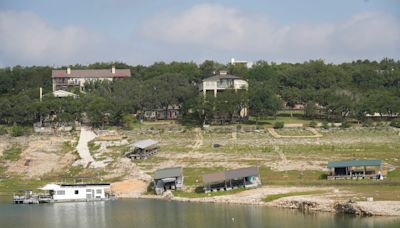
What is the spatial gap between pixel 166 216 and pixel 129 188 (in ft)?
57.4

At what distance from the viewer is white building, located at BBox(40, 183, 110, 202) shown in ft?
260

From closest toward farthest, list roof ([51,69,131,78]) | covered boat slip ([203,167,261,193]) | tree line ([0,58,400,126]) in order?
covered boat slip ([203,167,261,193]) < tree line ([0,58,400,126]) < roof ([51,69,131,78])

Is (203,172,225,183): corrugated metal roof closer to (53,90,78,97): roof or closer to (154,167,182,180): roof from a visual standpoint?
(154,167,182,180): roof

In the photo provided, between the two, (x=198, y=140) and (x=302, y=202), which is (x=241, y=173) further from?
(x=198, y=140)

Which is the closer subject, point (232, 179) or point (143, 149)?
point (232, 179)

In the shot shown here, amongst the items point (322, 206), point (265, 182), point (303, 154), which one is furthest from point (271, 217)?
point (303, 154)

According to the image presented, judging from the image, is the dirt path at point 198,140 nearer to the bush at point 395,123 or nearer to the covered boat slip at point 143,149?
the covered boat slip at point 143,149

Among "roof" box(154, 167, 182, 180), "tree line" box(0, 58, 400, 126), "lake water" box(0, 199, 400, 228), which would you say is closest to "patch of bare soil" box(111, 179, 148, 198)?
"roof" box(154, 167, 182, 180)

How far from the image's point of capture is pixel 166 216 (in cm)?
6531

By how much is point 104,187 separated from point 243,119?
4458 centimetres

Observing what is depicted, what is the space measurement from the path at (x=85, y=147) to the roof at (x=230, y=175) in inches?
804

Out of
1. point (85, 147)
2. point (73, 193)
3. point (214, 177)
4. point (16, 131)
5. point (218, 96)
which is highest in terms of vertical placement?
point (218, 96)

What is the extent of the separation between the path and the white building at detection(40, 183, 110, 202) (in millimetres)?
12034

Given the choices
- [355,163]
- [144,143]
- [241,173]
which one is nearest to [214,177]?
[241,173]
